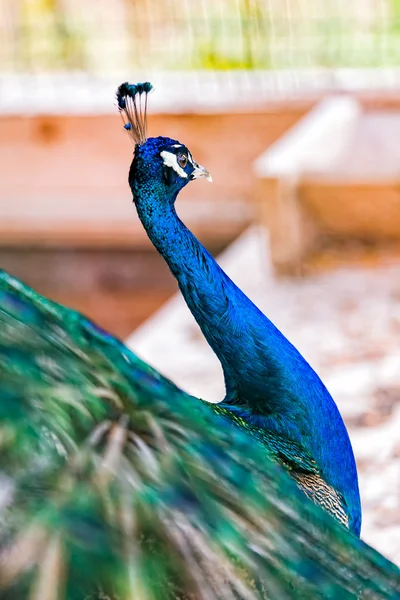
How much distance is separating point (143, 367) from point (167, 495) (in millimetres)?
209

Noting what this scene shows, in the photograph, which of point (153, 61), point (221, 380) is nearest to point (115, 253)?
point (153, 61)

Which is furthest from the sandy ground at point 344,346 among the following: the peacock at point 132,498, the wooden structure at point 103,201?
the peacock at point 132,498

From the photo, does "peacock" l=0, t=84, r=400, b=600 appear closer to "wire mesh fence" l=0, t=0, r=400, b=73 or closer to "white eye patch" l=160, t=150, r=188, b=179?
"white eye patch" l=160, t=150, r=188, b=179

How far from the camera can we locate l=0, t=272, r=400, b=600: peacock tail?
2.26 ft

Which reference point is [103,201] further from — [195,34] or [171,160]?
[171,160]

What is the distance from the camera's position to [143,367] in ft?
3.12

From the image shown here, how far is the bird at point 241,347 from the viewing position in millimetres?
1271

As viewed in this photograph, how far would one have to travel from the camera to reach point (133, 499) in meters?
0.74

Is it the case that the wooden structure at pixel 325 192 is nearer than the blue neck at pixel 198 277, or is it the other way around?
the blue neck at pixel 198 277

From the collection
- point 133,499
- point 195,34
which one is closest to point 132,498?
point 133,499

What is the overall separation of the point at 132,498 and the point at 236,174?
3297 millimetres

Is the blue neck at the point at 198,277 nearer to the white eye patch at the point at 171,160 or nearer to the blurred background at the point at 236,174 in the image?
the white eye patch at the point at 171,160

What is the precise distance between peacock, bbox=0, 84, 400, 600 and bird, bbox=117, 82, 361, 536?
34 centimetres

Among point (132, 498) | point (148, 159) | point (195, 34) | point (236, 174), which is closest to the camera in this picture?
point (132, 498)
